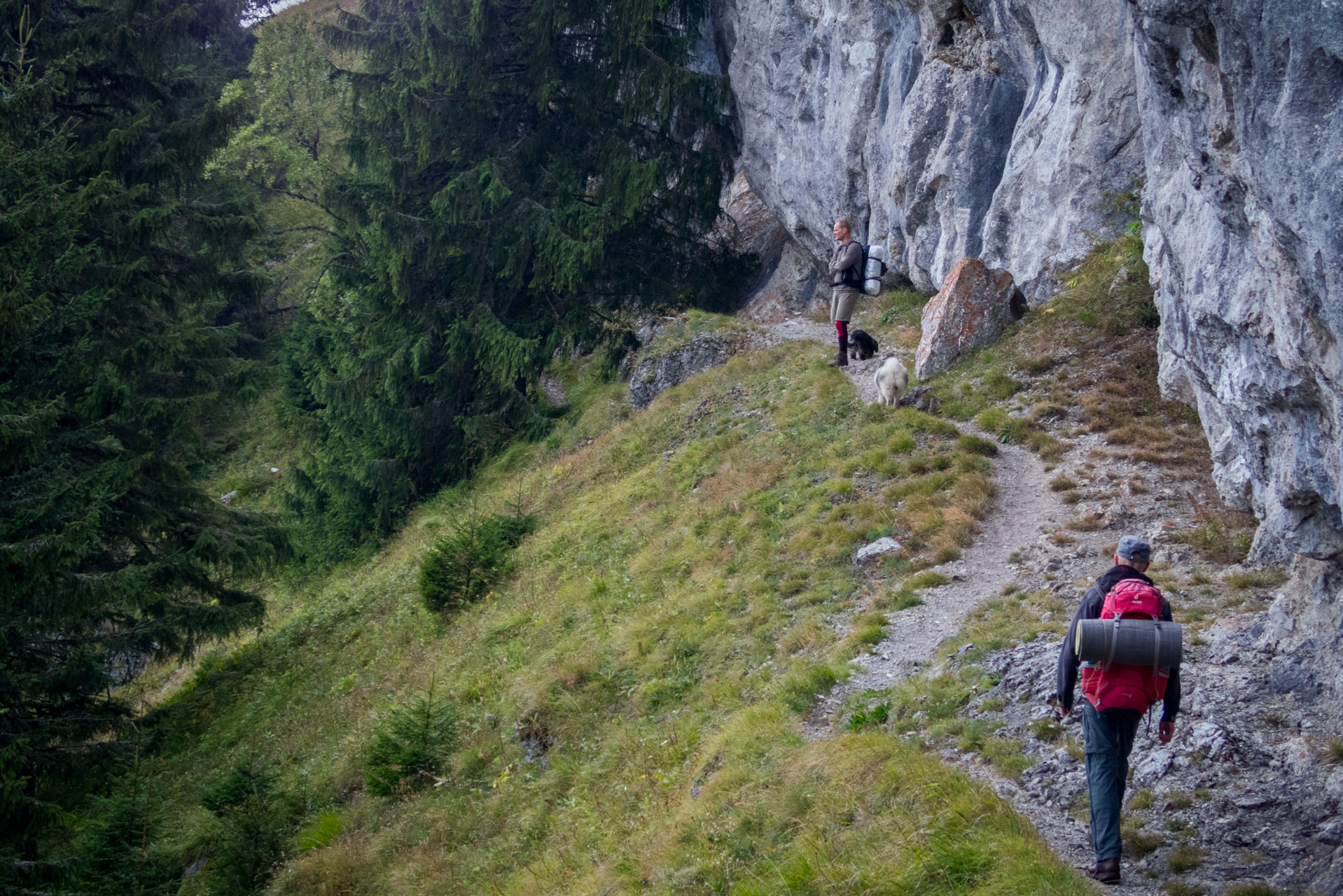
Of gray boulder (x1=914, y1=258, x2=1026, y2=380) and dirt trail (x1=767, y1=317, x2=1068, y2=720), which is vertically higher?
gray boulder (x1=914, y1=258, x2=1026, y2=380)

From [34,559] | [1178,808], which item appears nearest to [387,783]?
[34,559]

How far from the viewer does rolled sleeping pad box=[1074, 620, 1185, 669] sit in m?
5.73

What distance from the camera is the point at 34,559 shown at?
13133mm

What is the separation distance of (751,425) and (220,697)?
11906mm

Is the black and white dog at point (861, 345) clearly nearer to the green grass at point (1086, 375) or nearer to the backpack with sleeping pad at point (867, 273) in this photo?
the backpack with sleeping pad at point (867, 273)

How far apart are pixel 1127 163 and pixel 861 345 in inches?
212

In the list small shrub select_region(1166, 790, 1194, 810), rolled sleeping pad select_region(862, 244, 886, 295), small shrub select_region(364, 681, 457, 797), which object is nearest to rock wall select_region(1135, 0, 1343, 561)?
small shrub select_region(1166, 790, 1194, 810)

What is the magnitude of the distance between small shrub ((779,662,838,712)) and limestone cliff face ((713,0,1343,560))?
13.6 ft

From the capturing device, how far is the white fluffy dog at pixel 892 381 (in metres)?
15.4

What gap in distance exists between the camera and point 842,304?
1714 cm

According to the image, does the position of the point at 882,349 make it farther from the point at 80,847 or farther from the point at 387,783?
the point at 80,847

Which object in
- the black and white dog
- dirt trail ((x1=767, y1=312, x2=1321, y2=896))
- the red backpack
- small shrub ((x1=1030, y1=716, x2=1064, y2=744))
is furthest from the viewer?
the black and white dog

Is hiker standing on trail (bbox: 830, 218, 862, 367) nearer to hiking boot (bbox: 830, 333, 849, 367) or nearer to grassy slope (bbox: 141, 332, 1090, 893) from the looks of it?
hiking boot (bbox: 830, 333, 849, 367)

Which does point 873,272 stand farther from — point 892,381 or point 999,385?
point 999,385
